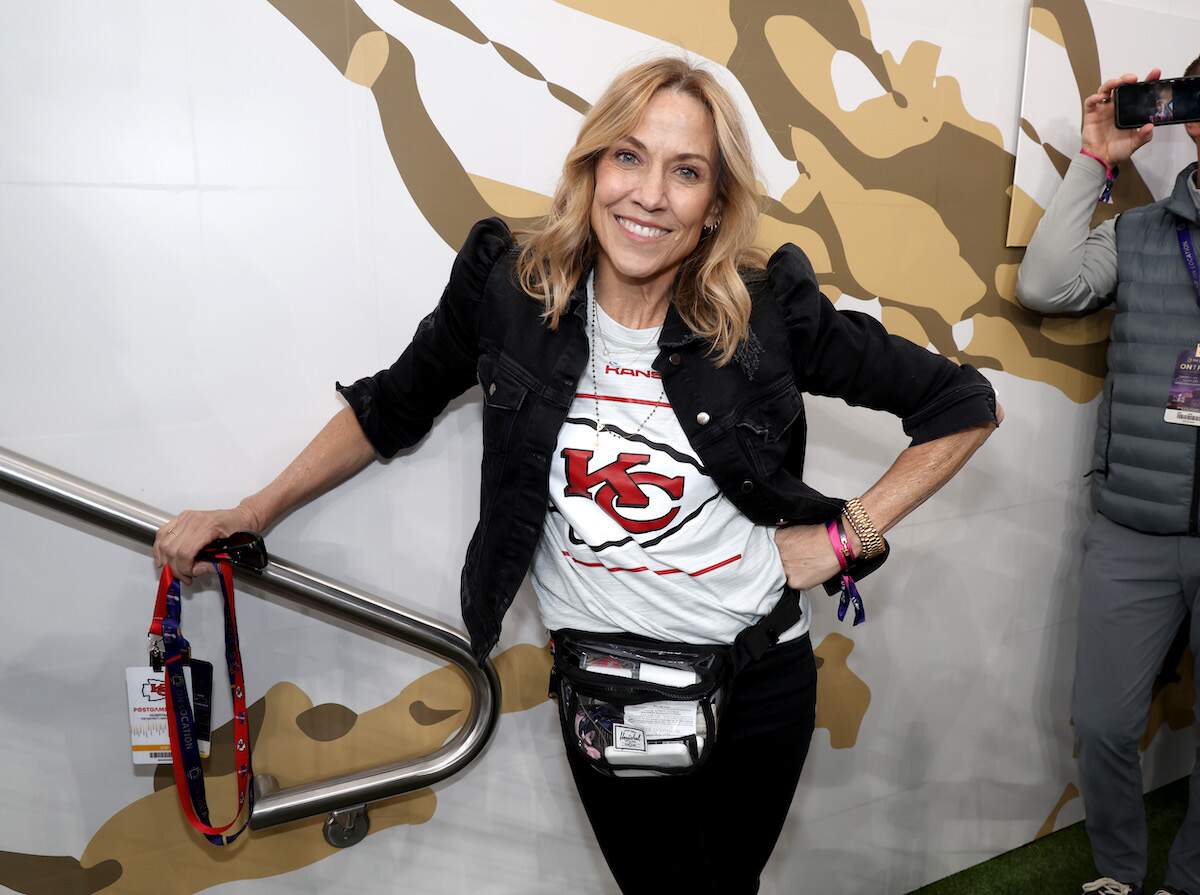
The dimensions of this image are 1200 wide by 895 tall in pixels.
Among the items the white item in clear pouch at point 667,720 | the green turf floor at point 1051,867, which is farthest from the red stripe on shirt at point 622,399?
the green turf floor at point 1051,867

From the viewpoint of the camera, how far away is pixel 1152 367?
2.06 metres

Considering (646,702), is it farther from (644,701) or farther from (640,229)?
(640,229)

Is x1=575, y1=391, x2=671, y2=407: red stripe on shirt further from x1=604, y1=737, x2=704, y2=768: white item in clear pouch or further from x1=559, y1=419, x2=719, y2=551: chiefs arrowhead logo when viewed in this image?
x1=604, y1=737, x2=704, y2=768: white item in clear pouch

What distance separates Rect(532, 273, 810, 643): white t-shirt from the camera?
1323mm

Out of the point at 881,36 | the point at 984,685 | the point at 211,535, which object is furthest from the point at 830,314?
the point at 984,685

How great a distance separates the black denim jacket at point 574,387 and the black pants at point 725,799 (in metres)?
0.26

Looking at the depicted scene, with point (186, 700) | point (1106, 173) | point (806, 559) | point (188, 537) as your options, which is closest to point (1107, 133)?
point (1106, 173)

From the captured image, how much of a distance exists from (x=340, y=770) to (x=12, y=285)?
3.31 ft

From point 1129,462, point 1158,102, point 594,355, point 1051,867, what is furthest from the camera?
point 1051,867

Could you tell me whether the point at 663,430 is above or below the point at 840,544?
above

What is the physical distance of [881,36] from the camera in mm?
1896

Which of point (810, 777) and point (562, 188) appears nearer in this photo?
point (562, 188)

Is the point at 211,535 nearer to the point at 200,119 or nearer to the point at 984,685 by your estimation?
the point at 200,119

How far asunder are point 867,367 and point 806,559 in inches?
13.1
